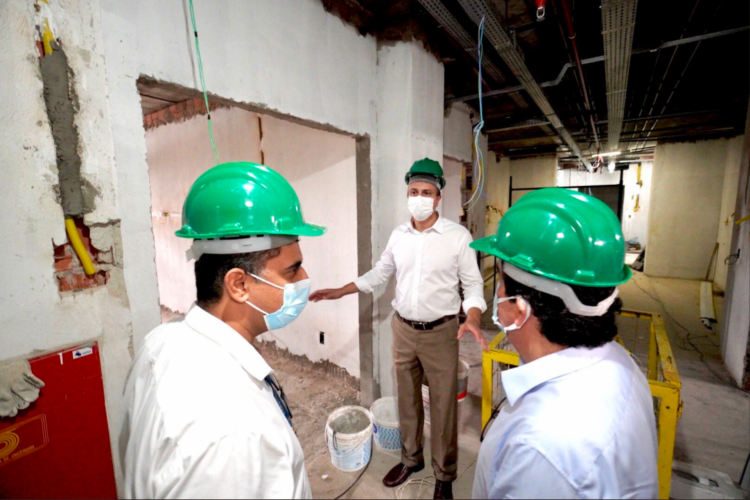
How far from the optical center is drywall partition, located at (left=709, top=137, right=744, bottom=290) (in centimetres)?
561

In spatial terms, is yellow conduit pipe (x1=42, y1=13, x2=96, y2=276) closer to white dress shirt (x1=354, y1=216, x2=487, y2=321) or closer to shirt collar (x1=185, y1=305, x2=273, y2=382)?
shirt collar (x1=185, y1=305, x2=273, y2=382)

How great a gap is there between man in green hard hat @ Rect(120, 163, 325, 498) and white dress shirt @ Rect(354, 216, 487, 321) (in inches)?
36.5

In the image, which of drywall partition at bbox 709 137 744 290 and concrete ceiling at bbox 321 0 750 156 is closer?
concrete ceiling at bbox 321 0 750 156

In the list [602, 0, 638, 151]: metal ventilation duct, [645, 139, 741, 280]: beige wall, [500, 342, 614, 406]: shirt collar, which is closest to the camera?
[500, 342, 614, 406]: shirt collar

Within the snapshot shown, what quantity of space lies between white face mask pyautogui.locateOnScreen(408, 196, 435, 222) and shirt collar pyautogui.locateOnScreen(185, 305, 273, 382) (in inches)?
52.4

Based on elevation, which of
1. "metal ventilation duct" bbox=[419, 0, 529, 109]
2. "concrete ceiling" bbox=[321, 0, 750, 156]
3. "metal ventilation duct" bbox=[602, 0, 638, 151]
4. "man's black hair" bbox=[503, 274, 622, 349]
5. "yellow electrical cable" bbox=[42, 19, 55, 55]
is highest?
"concrete ceiling" bbox=[321, 0, 750, 156]

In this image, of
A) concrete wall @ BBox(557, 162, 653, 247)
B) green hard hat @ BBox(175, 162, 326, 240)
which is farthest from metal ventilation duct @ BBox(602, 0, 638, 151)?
concrete wall @ BBox(557, 162, 653, 247)

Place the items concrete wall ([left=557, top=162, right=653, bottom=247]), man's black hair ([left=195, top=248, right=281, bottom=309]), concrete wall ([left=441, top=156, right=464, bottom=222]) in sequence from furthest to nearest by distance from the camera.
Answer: concrete wall ([left=557, top=162, right=653, bottom=247]) < concrete wall ([left=441, top=156, right=464, bottom=222]) < man's black hair ([left=195, top=248, right=281, bottom=309])

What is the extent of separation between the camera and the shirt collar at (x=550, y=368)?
0.75 m

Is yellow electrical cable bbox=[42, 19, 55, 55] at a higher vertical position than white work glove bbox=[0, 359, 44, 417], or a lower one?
higher

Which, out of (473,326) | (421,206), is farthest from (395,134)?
(473,326)

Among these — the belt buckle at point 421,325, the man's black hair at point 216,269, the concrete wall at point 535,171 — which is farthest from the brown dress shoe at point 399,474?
the concrete wall at point 535,171

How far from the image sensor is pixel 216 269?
877mm

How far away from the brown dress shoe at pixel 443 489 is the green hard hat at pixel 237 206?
5.53 feet
